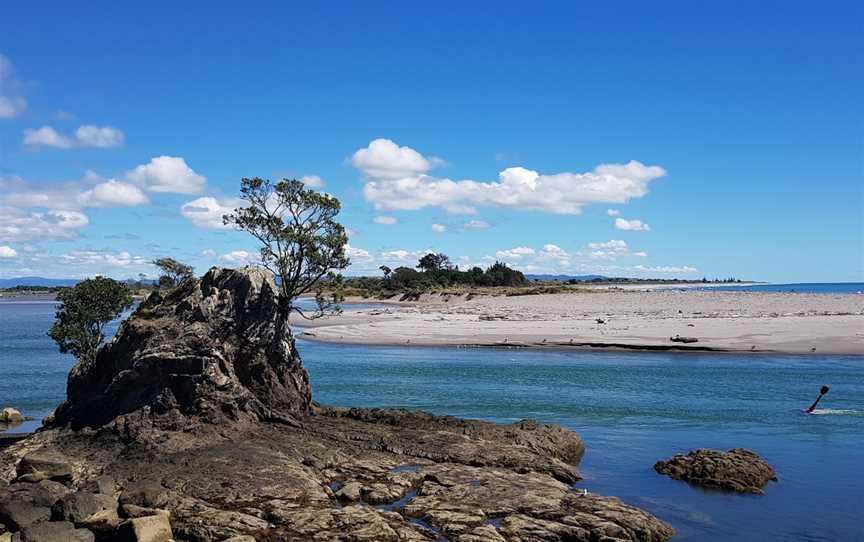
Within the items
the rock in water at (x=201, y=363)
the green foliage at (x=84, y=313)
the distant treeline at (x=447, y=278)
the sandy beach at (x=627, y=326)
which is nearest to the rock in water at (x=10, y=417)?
the green foliage at (x=84, y=313)

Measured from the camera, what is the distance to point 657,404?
42.5 meters

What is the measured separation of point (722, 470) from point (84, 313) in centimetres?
3516

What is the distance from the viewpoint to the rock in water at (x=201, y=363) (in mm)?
27359

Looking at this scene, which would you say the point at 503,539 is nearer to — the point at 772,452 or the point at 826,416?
the point at 772,452

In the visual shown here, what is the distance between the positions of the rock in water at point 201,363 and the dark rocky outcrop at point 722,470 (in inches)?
610

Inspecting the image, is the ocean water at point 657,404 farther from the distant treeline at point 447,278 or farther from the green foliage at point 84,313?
the distant treeline at point 447,278

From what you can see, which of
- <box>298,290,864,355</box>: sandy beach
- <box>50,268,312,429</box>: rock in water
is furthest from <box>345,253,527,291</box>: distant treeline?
<box>50,268,312,429</box>: rock in water

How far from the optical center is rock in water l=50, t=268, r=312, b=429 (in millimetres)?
27359

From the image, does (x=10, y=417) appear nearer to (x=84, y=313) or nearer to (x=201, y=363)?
(x=84, y=313)

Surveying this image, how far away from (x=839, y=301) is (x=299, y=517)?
401ft

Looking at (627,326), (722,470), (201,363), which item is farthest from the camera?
(627,326)

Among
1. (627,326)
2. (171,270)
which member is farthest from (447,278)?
(171,270)

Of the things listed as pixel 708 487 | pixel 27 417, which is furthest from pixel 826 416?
pixel 27 417

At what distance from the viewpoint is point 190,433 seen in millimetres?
26297
